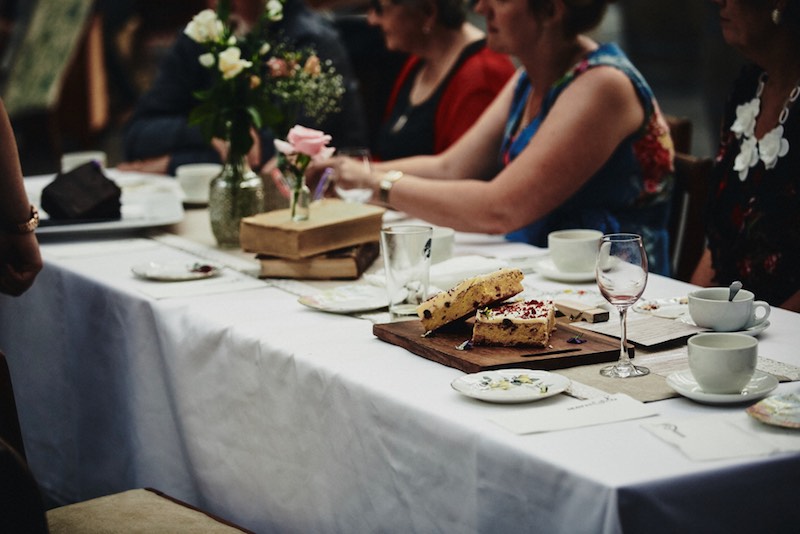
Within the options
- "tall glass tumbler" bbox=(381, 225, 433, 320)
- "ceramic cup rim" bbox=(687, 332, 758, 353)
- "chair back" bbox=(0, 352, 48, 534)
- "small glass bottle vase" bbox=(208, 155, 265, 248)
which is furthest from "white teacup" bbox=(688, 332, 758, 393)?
"small glass bottle vase" bbox=(208, 155, 265, 248)

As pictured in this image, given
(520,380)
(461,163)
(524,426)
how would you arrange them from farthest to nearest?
1. (461,163)
2. (520,380)
3. (524,426)

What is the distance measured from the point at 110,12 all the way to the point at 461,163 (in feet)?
21.5

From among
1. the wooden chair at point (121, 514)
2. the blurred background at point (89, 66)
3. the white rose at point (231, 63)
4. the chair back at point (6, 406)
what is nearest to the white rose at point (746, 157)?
the white rose at point (231, 63)

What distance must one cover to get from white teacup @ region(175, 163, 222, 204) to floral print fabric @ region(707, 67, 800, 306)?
1.26m

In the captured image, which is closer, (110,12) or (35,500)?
(35,500)

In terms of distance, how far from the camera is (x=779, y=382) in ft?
4.59

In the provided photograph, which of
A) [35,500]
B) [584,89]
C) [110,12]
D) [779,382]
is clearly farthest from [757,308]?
[110,12]

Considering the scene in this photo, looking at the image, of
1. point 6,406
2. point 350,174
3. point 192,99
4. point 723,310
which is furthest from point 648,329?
point 192,99

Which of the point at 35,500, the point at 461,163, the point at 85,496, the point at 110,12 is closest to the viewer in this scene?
the point at 35,500

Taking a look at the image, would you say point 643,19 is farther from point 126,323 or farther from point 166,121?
point 126,323

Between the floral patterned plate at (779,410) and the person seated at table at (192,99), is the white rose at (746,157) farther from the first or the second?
the person seated at table at (192,99)

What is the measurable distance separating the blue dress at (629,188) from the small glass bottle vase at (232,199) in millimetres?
632

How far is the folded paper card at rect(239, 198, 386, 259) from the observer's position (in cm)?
206

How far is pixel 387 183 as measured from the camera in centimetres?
254
